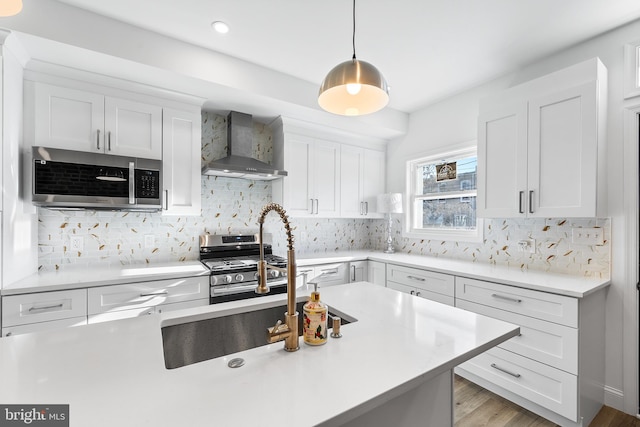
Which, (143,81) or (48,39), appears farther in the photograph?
(143,81)

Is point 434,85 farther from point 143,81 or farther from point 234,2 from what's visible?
point 143,81

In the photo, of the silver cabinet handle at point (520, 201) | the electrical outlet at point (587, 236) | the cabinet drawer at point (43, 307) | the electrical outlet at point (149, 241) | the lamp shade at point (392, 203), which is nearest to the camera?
the cabinet drawer at point (43, 307)

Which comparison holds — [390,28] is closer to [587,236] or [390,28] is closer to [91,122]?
[587,236]

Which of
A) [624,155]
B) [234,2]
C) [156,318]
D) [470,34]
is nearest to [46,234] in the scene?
[156,318]

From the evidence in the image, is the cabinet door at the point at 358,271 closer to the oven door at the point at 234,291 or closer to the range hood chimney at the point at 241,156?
the oven door at the point at 234,291

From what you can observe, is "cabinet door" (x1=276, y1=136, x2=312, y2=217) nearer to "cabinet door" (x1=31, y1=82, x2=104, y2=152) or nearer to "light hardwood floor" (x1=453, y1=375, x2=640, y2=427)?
"cabinet door" (x1=31, y1=82, x2=104, y2=152)

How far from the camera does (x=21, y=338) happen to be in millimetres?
1053

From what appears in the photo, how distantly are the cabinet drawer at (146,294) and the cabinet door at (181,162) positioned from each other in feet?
2.20

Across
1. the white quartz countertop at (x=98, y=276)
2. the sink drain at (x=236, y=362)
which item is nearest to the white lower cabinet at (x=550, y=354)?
the sink drain at (x=236, y=362)

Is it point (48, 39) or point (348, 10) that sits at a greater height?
point (348, 10)

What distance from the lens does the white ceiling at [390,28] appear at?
6.31 ft

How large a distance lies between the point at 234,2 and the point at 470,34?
5.53ft

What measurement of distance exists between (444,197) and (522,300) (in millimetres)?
1588

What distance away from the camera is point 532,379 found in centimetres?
202
